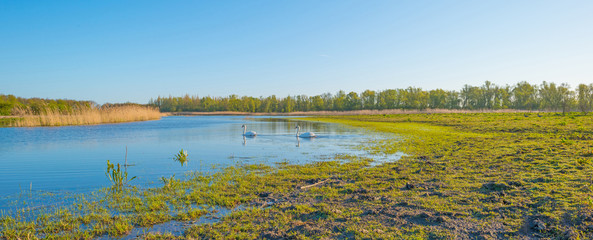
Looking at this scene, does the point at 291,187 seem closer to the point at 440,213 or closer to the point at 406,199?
the point at 406,199

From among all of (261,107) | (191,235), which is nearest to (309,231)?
(191,235)

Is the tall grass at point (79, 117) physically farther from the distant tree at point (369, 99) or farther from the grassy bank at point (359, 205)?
the distant tree at point (369, 99)

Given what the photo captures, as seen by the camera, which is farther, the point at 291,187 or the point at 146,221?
the point at 291,187

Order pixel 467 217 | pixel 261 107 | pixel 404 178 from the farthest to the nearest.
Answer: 1. pixel 261 107
2. pixel 404 178
3. pixel 467 217

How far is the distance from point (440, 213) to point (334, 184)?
2530 mm

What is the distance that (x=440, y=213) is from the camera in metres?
4.76

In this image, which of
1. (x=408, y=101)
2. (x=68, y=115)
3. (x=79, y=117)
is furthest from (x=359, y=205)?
(x=408, y=101)

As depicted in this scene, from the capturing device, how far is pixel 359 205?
17.4 ft

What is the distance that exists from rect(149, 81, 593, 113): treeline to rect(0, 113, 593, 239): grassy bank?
64.8m

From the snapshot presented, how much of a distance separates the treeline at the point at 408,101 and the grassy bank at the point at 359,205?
64806 mm

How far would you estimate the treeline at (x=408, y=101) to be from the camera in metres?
75.4

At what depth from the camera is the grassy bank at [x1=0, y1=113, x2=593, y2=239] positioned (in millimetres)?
4211

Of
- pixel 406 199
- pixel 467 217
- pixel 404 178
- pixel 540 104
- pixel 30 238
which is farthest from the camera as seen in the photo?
pixel 540 104

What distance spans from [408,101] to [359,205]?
273ft
